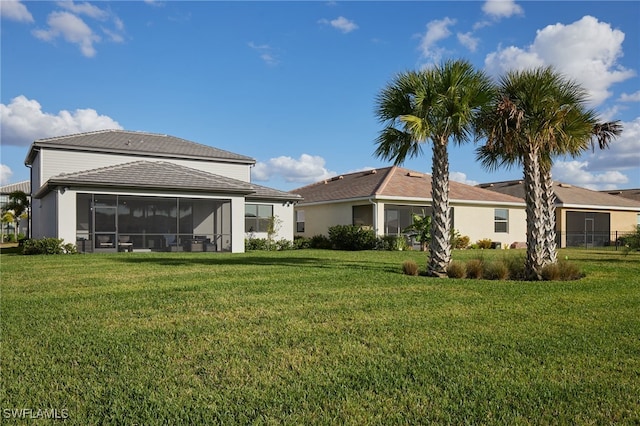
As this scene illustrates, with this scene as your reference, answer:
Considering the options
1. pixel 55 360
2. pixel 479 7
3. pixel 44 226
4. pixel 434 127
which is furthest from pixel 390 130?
pixel 44 226

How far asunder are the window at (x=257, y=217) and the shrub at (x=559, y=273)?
1710 cm

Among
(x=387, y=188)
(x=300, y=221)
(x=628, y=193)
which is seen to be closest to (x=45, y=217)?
(x=300, y=221)

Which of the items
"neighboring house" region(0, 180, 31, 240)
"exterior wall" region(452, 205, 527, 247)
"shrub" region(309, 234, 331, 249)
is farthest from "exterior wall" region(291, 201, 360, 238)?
"neighboring house" region(0, 180, 31, 240)

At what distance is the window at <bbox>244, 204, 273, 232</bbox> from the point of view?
90.5 ft

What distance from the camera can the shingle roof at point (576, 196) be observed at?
34.7 metres

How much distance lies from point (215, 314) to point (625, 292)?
8795 millimetres

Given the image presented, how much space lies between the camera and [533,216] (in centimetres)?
1384

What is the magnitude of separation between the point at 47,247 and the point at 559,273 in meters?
19.6

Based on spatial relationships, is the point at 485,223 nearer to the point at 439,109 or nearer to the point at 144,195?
the point at 439,109

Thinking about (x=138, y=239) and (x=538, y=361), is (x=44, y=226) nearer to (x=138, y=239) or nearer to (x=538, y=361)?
(x=138, y=239)

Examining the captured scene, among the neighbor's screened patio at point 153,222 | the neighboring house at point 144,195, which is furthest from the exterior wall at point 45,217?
the neighbor's screened patio at point 153,222

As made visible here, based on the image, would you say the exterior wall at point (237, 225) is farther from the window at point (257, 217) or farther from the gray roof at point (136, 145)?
the gray roof at point (136, 145)

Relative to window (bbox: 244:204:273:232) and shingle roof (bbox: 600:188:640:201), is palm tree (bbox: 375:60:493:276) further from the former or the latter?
shingle roof (bbox: 600:188:640:201)

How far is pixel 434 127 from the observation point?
45.0 ft
